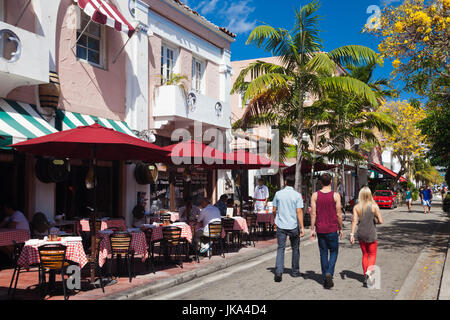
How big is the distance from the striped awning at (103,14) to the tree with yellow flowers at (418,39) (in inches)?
284

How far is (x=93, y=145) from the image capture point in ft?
25.7

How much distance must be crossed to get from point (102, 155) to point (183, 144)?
6.53 feet

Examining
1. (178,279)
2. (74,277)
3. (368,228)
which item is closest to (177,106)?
(178,279)

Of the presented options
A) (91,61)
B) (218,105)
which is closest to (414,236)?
(218,105)

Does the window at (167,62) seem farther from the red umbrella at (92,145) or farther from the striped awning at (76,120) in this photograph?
the red umbrella at (92,145)

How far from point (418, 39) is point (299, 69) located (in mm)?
4769

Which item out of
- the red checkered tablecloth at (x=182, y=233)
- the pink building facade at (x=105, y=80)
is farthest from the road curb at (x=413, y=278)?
the pink building facade at (x=105, y=80)

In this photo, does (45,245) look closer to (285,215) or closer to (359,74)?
(285,215)

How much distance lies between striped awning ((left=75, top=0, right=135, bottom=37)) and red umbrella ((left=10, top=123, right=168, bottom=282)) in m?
4.23

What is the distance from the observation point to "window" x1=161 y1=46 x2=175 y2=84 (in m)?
16.7

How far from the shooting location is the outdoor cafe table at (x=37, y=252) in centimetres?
700

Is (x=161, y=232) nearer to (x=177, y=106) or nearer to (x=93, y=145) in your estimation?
(x=93, y=145)

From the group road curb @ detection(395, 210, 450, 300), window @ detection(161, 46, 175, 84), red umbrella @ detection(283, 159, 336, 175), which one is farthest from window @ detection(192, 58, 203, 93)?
road curb @ detection(395, 210, 450, 300)
